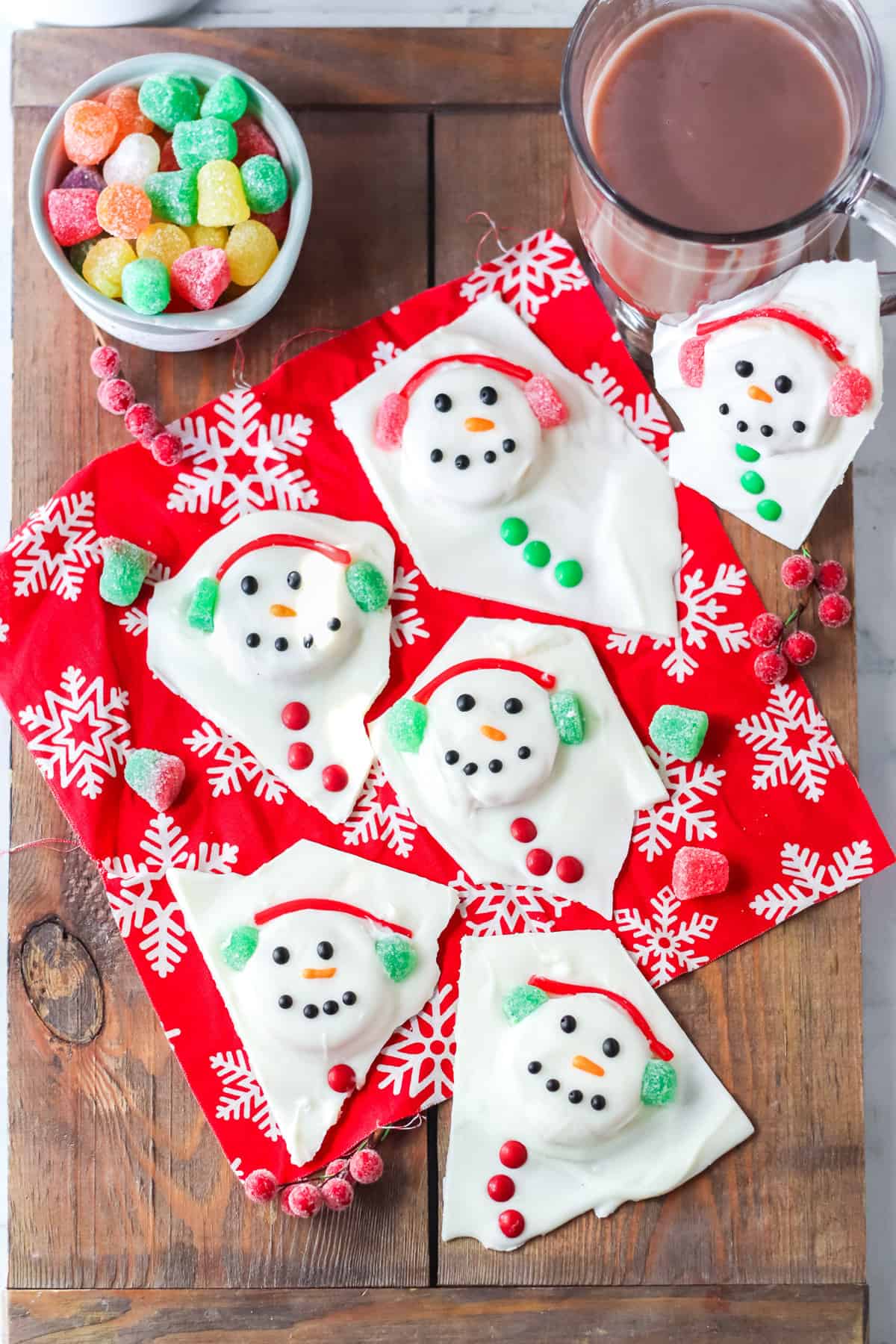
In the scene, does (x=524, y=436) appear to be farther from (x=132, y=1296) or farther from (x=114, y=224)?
(x=132, y=1296)

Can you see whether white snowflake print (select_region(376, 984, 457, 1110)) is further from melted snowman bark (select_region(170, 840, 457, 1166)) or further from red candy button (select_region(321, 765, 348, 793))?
red candy button (select_region(321, 765, 348, 793))

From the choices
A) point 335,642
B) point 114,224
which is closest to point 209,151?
point 114,224

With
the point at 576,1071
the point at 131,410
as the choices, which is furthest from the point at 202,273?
the point at 576,1071

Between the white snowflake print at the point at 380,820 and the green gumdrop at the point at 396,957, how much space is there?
0.07 metres

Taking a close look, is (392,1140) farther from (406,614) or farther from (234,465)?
(234,465)

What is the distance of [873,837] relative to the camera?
108 cm

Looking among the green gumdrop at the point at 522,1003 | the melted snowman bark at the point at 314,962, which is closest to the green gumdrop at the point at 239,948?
the melted snowman bark at the point at 314,962

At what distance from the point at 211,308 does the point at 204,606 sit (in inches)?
9.3

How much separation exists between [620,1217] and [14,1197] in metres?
0.48

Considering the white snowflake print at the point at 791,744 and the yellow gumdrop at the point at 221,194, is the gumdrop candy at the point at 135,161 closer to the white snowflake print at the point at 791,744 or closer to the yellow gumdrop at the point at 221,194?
the yellow gumdrop at the point at 221,194

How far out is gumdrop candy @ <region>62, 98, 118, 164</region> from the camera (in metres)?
1.02

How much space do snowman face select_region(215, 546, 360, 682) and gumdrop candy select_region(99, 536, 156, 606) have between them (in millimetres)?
68

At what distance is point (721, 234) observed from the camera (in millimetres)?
908

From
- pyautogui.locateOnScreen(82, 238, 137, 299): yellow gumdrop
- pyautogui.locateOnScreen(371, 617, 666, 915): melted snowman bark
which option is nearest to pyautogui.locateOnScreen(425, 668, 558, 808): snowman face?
pyautogui.locateOnScreen(371, 617, 666, 915): melted snowman bark
